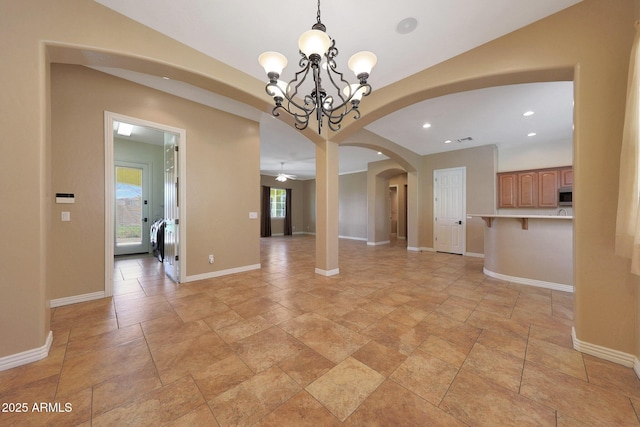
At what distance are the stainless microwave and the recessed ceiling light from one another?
19.0ft

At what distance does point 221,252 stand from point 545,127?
22.5 feet

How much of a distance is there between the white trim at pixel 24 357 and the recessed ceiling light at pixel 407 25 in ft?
13.2

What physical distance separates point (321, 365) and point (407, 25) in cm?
302

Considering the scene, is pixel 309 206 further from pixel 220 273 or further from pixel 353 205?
pixel 220 273

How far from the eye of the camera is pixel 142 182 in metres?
5.87

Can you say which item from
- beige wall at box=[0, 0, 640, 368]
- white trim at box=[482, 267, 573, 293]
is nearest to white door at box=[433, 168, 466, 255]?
white trim at box=[482, 267, 573, 293]

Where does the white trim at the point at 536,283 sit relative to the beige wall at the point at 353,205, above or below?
below

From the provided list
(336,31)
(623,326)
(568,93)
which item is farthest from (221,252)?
(568,93)

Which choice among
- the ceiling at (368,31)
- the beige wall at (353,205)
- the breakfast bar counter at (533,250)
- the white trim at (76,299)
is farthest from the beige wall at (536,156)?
the white trim at (76,299)

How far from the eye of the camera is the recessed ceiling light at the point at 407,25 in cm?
206

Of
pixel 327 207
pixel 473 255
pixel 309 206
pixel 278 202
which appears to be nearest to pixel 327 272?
pixel 327 207

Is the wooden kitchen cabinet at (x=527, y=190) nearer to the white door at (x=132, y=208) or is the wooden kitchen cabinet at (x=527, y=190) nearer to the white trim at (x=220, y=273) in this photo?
the white trim at (x=220, y=273)

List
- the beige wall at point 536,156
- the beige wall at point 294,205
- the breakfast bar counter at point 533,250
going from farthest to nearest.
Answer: the beige wall at point 294,205, the beige wall at point 536,156, the breakfast bar counter at point 533,250

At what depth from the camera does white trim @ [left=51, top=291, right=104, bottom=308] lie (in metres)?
2.71
